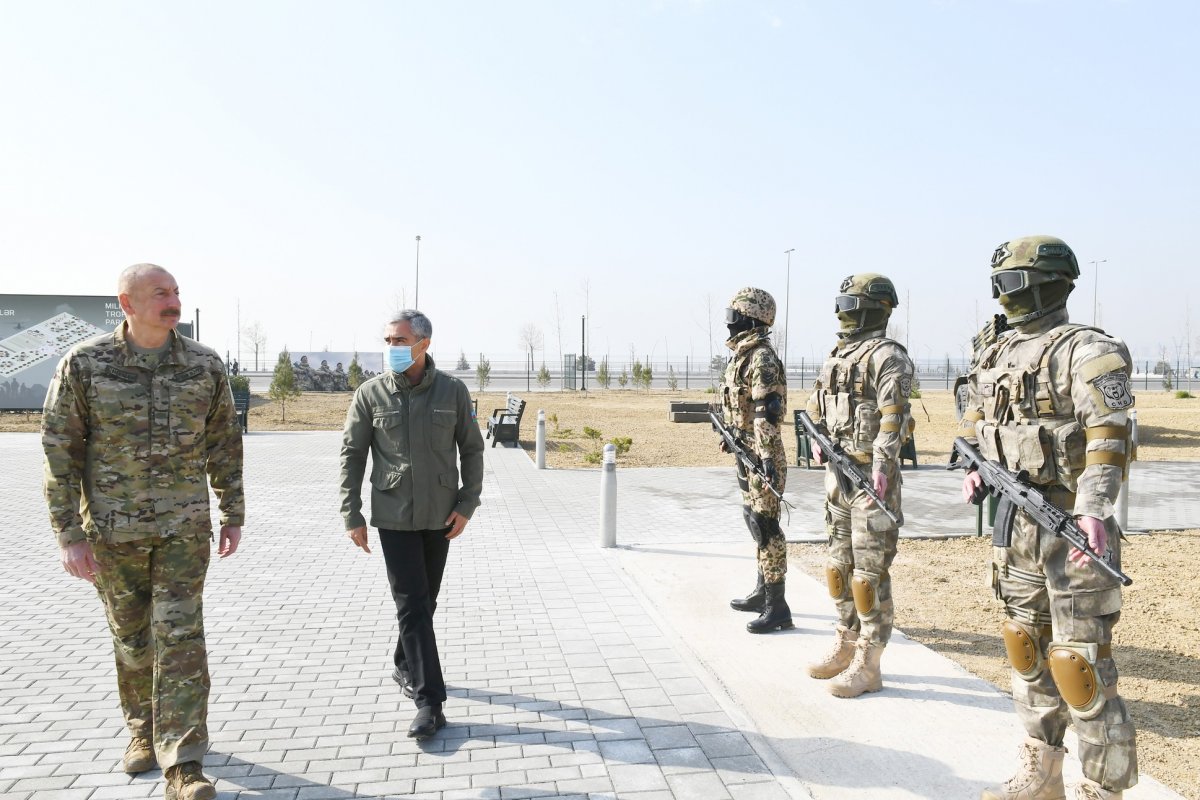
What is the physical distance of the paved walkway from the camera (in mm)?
3340

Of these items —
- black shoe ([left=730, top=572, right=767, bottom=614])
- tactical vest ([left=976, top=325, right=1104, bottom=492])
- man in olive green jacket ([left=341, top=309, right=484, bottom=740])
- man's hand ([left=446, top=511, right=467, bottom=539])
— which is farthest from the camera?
black shoe ([left=730, top=572, right=767, bottom=614])

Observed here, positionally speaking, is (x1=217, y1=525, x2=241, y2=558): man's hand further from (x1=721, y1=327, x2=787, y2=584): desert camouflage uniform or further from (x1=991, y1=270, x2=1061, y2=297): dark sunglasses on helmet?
(x1=991, y1=270, x2=1061, y2=297): dark sunglasses on helmet

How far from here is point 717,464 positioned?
14.6m

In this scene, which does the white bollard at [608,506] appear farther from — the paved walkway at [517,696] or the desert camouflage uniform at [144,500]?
the desert camouflage uniform at [144,500]

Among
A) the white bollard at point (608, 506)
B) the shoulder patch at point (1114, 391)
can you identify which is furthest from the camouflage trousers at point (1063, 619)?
the white bollard at point (608, 506)

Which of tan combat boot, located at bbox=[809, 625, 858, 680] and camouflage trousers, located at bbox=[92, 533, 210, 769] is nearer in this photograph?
camouflage trousers, located at bbox=[92, 533, 210, 769]

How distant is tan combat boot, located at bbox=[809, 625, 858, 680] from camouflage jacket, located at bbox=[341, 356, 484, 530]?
2131 millimetres

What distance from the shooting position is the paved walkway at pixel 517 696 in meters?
3.34

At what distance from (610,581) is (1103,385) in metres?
4.30

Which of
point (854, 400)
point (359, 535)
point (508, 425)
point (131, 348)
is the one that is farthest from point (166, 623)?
point (508, 425)

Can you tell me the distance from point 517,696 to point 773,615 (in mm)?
1896

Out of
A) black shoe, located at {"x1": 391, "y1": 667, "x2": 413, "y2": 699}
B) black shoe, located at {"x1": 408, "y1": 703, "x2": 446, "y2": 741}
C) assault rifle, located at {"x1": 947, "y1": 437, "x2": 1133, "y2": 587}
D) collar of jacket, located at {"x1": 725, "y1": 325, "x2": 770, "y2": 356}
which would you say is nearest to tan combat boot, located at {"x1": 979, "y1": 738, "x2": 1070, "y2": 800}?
assault rifle, located at {"x1": 947, "y1": 437, "x2": 1133, "y2": 587}

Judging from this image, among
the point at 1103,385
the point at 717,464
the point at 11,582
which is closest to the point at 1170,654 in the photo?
the point at 1103,385

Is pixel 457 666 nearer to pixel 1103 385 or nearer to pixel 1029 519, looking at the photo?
A: pixel 1029 519
